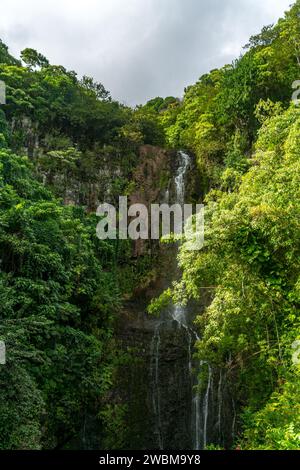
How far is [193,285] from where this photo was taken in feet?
26.9

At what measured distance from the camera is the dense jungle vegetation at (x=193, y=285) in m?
7.35

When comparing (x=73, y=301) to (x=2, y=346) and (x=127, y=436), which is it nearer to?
(x=127, y=436)

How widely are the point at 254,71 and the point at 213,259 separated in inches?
564

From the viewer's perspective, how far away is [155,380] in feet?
45.6

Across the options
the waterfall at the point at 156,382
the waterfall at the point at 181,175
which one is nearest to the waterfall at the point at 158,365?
the waterfall at the point at 156,382

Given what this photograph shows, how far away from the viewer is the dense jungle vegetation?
24.1ft

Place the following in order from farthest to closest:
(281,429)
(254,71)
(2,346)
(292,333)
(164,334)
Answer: (254,71) → (164,334) → (292,333) → (2,346) → (281,429)

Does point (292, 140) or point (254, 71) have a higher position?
point (254, 71)

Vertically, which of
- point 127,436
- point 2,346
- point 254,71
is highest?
point 254,71

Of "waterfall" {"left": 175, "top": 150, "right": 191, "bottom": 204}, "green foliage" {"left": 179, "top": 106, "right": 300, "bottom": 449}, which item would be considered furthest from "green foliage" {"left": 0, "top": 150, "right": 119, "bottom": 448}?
"waterfall" {"left": 175, "top": 150, "right": 191, "bottom": 204}

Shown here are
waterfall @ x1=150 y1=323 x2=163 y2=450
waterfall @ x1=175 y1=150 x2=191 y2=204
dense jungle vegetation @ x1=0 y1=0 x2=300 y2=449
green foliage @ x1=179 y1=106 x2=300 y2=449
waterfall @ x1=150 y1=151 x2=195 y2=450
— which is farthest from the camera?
waterfall @ x1=175 y1=150 x2=191 y2=204

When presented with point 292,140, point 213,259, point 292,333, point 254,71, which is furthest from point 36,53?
point 292,333

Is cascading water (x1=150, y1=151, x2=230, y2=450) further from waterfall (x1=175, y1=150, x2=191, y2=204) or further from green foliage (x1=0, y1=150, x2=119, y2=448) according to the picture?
waterfall (x1=175, y1=150, x2=191, y2=204)

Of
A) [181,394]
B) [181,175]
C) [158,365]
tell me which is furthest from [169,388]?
[181,175]
